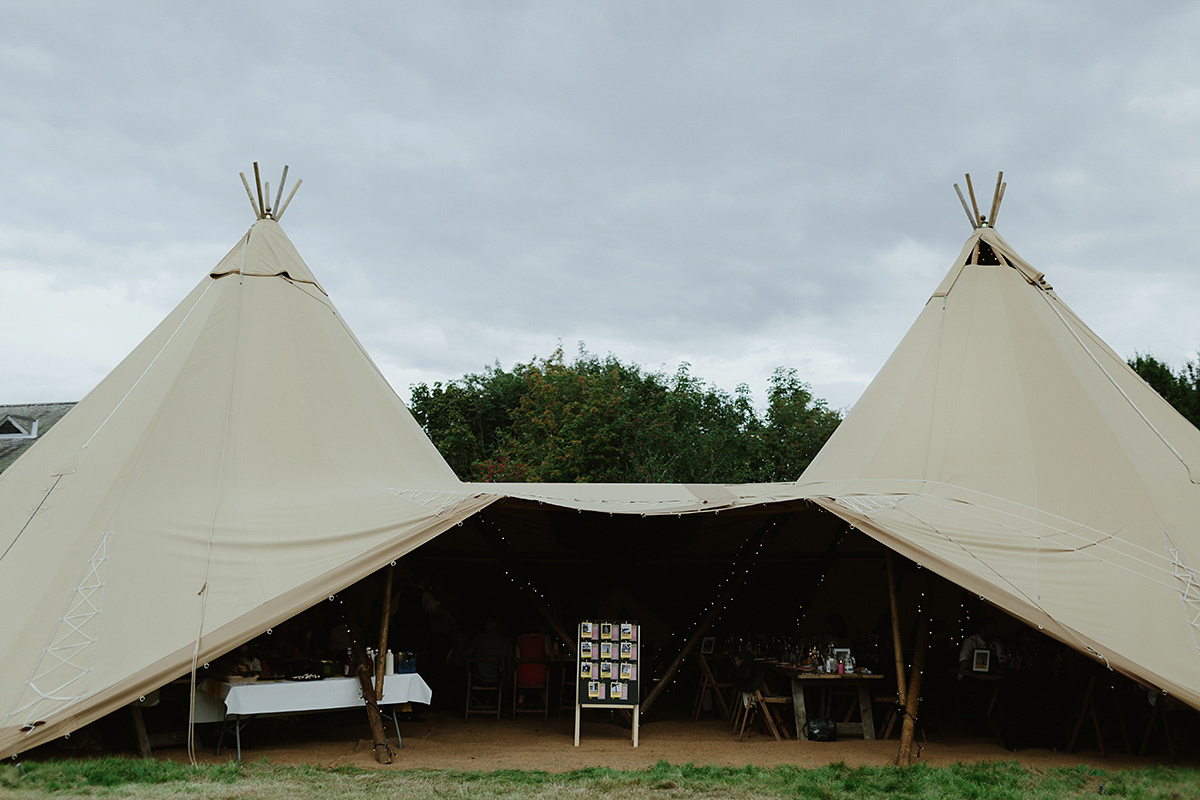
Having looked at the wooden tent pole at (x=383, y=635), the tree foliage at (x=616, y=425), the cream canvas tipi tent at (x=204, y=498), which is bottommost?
the wooden tent pole at (x=383, y=635)

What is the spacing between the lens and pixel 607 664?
715 cm

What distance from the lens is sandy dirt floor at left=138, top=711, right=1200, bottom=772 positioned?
6.34 metres

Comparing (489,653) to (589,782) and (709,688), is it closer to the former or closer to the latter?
(709,688)

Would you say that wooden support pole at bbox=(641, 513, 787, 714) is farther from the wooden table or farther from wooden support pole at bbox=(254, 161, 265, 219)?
wooden support pole at bbox=(254, 161, 265, 219)

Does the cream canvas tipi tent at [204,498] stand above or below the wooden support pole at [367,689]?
above

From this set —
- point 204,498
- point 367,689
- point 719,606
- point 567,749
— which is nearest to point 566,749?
point 567,749

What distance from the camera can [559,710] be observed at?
8703mm

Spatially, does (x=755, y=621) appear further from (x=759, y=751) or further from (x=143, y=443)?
(x=143, y=443)

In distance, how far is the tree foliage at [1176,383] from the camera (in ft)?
59.0

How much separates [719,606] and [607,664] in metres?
1.44

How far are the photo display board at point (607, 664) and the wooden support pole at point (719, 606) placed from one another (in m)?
0.50

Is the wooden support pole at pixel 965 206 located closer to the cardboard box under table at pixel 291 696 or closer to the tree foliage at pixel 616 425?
the cardboard box under table at pixel 291 696

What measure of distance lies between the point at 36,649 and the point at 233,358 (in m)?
2.71

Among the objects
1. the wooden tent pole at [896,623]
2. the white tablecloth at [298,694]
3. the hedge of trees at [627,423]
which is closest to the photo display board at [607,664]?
the white tablecloth at [298,694]
